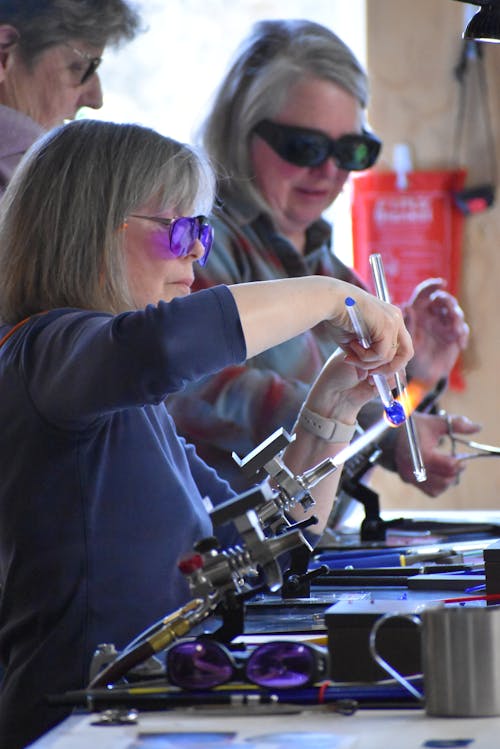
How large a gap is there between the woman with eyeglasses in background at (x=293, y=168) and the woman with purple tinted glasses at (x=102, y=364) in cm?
109

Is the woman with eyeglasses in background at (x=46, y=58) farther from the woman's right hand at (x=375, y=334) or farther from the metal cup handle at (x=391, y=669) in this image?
the metal cup handle at (x=391, y=669)

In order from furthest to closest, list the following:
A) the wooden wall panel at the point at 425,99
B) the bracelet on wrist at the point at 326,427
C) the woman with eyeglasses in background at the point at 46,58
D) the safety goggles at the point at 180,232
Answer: the wooden wall panel at the point at 425,99 < the woman with eyeglasses in background at the point at 46,58 < the bracelet on wrist at the point at 326,427 < the safety goggles at the point at 180,232

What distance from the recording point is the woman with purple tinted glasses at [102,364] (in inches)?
50.1

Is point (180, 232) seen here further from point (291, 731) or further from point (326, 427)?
point (291, 731)

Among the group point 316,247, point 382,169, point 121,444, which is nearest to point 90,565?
point 121,444

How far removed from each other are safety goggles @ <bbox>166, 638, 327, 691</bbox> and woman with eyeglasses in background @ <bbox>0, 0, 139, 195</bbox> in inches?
57.6

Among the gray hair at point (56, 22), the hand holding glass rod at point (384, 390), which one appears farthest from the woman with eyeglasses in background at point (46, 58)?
the hand holding glass rod at point (384, 390)

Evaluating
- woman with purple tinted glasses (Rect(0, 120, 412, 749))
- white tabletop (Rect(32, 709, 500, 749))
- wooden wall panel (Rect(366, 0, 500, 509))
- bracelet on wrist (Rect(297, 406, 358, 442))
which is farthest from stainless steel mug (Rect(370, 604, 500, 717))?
wooden wall panel (Rect(366, 0, 500, 509))

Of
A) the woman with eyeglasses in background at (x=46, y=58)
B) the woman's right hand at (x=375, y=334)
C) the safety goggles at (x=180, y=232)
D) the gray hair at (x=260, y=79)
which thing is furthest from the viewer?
the gray hair at (x=260, y=79)

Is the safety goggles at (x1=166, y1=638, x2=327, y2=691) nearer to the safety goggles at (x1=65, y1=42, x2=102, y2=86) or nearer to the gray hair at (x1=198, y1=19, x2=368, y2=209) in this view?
the safety goggles at (x1=65, y1=42, x2=102, y2=86)

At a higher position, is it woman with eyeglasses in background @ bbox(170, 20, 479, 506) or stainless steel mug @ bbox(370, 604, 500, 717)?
woman with eyeglasses in background @ bbox(170, 20, 479, 506)

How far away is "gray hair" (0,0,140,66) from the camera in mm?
2404

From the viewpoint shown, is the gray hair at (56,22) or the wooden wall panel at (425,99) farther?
the wooden wall panel at (425,99)

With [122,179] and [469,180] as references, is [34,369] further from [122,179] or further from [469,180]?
[469,180]
